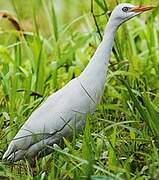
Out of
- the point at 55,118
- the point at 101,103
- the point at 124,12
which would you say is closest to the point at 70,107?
the point at 55,118

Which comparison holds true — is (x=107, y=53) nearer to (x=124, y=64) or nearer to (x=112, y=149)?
(x=112, y=149)

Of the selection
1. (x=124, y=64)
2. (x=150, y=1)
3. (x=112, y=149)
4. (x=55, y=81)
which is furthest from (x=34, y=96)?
(x=112, y=149)

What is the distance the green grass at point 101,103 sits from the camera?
352cm

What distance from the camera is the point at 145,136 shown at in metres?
3.81

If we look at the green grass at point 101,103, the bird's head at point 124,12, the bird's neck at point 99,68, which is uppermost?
the bird's head at point 124,12

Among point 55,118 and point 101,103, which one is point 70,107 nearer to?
point 55,118

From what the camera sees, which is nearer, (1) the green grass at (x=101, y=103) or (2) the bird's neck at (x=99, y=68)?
(1) the green grass at (x=101, y=103)

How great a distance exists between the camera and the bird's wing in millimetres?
3797

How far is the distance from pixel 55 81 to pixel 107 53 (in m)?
1.20

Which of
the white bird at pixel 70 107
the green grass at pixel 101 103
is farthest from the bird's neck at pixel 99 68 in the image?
the green grass at pixel 101 103

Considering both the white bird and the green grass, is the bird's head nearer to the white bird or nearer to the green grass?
the white bird

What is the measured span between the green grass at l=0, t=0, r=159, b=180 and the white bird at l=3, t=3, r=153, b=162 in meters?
0.08

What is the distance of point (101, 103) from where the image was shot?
4633mm

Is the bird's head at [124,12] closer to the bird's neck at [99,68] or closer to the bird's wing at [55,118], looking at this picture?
the bird's neck at [99,68]
